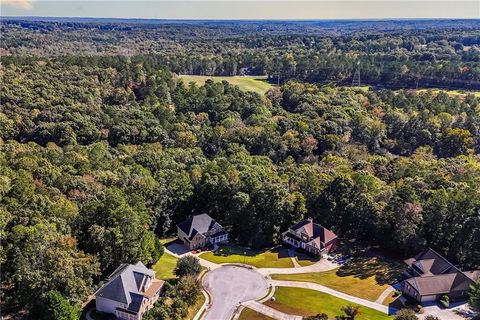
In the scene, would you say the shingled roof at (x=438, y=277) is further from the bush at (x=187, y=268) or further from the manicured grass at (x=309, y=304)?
the bush at (x=187, y=268)

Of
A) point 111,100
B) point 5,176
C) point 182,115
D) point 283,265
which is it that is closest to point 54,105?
point 111,100

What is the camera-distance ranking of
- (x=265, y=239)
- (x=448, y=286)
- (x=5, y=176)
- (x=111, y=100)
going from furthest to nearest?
(x=111, y=100)
(x=265, y=239)
(x=5, y=176)
(x=448, y=286)

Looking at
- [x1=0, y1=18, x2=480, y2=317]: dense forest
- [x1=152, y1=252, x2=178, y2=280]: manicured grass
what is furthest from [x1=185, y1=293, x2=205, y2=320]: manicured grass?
[x1=0, y1=18, x2=480, y2=317]: dense forest

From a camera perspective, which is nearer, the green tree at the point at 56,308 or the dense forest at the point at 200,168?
the green tree at the point at 56,308

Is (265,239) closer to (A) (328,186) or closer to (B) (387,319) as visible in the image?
(A) (328,186)

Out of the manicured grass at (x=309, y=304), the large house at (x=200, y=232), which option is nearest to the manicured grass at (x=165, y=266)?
the large house at (x=200, y=232)

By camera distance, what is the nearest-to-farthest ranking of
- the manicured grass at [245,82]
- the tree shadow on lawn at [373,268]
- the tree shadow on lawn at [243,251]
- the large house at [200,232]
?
1. the tree shadow on lawn at [373,268]
2. the tree shadow on lawn at [243,251]
3. the large house at [200,232]
4. the manicured grass at [245,82]
